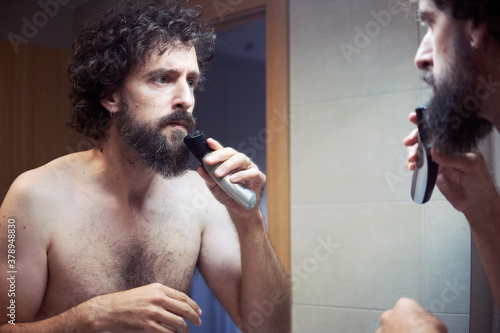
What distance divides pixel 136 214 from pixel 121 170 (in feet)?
0.21

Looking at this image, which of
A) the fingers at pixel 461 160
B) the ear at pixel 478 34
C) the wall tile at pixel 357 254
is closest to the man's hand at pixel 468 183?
the fingers at pixel 461 160

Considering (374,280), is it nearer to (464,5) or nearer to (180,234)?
(180,234)

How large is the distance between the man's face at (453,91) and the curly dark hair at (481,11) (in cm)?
1

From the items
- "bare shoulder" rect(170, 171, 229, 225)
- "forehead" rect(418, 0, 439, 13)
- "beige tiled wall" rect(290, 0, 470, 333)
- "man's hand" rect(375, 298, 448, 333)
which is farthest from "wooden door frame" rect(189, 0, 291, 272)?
"man's hand" rect(375, 298, 448, 333)

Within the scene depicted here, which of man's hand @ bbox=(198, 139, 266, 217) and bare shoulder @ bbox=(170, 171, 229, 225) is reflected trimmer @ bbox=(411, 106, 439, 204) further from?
bare shoulder @ bbox=(170, 171, 229, 225)

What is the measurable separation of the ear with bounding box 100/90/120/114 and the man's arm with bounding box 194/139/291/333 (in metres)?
0.18

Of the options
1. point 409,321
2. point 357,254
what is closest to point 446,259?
point 357,254

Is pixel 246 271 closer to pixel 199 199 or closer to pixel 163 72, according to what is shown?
pixel 199 199

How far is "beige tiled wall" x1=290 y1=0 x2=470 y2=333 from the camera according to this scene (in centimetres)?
81

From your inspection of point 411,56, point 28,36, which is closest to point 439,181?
point 411,56

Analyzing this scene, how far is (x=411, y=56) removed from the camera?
82 cm

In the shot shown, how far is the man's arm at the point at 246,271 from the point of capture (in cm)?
71

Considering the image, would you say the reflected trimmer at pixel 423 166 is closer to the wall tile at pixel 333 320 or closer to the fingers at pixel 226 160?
the fingers at pixel 226 160

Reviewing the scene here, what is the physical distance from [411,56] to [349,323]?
1.43 ft
